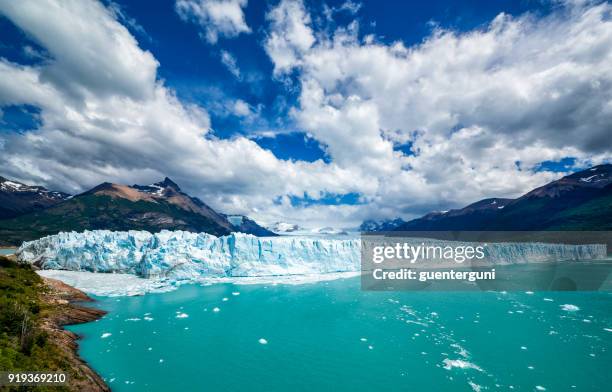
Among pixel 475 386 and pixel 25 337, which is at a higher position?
pixel 25 337

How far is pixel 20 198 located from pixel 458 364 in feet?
812

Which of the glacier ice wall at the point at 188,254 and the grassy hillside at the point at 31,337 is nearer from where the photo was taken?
the grassy hillside at the point at 31,337

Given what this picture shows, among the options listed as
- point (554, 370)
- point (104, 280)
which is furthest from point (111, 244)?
point (554, 370)

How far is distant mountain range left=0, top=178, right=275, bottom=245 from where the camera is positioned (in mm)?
107250

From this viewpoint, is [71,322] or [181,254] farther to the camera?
[181,254]

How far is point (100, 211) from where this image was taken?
128 metres

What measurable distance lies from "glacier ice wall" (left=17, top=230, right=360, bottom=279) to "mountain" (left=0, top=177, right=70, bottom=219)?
161 metres

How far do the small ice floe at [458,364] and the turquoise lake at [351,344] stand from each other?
8 centimetres

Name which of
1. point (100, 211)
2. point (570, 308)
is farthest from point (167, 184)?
point (570, 308)

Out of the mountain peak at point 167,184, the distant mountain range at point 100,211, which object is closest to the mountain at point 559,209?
the distant mountain range at point 100,211

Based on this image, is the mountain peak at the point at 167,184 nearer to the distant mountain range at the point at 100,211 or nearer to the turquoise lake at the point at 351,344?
the distant mountain range at the point at 100,211

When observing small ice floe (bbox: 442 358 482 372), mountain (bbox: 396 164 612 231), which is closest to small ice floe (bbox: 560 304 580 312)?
small ice floe (bbox: 442 358 482 372)

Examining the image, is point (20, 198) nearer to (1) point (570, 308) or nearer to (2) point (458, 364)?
(2) point (458, 364)

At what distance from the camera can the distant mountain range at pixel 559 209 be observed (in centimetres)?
8600
